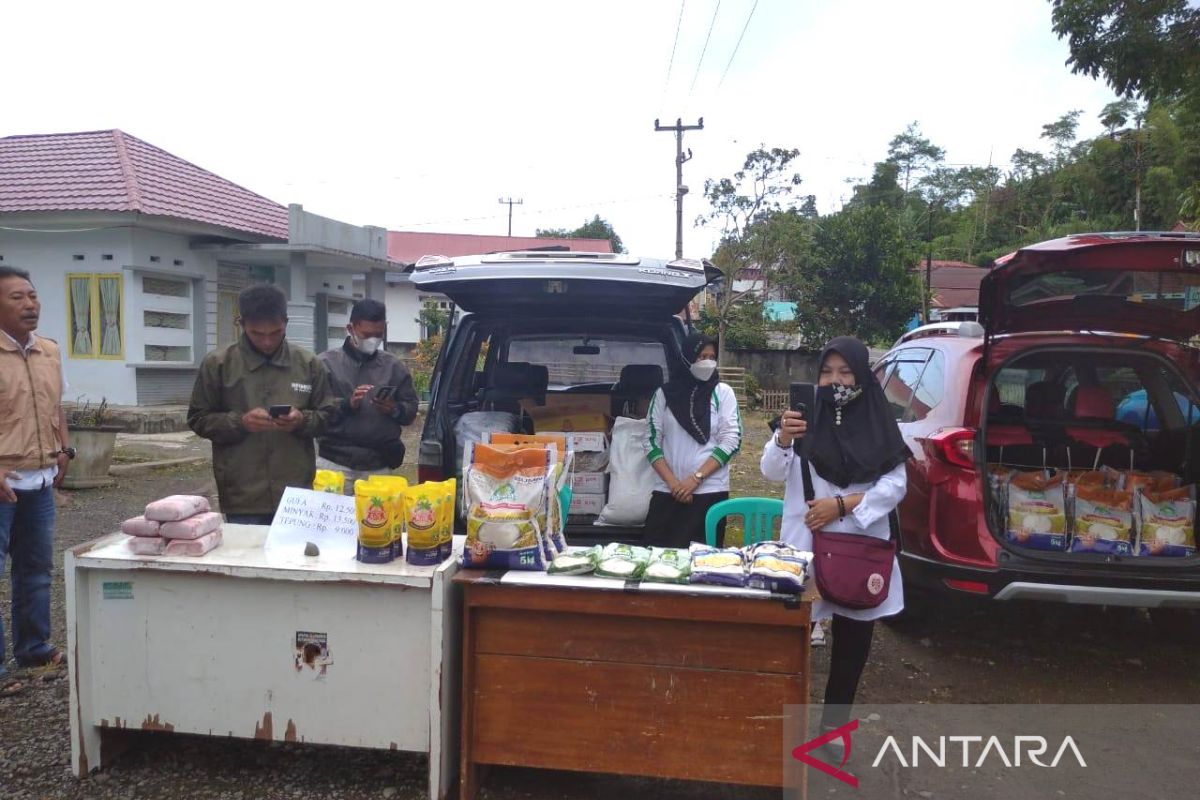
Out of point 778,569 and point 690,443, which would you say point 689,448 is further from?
point 778,569

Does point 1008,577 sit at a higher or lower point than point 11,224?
lower

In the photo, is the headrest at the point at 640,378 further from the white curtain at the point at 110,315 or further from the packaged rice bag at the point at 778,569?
the white curtain at the point at 110,315

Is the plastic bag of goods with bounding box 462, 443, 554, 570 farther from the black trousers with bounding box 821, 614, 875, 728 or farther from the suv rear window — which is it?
the suv rear window

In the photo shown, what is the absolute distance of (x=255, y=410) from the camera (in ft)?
11.9

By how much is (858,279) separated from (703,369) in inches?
763

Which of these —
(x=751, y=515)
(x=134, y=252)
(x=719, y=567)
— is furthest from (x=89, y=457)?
(x=719, y=567)

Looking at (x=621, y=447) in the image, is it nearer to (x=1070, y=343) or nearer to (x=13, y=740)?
(x=1070, y=343)

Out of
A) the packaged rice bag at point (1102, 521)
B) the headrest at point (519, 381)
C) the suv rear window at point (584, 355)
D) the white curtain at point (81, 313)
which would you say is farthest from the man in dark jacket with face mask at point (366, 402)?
the white curtain at point (81, 313)

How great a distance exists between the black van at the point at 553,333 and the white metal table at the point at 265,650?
1.21 metres

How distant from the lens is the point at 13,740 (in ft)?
10.4

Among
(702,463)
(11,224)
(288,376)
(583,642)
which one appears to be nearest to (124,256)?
(11,224)

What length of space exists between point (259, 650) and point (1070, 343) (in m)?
3.78

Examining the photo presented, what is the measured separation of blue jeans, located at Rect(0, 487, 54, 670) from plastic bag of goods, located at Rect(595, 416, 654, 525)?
8.03ft

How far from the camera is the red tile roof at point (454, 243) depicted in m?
32.8
